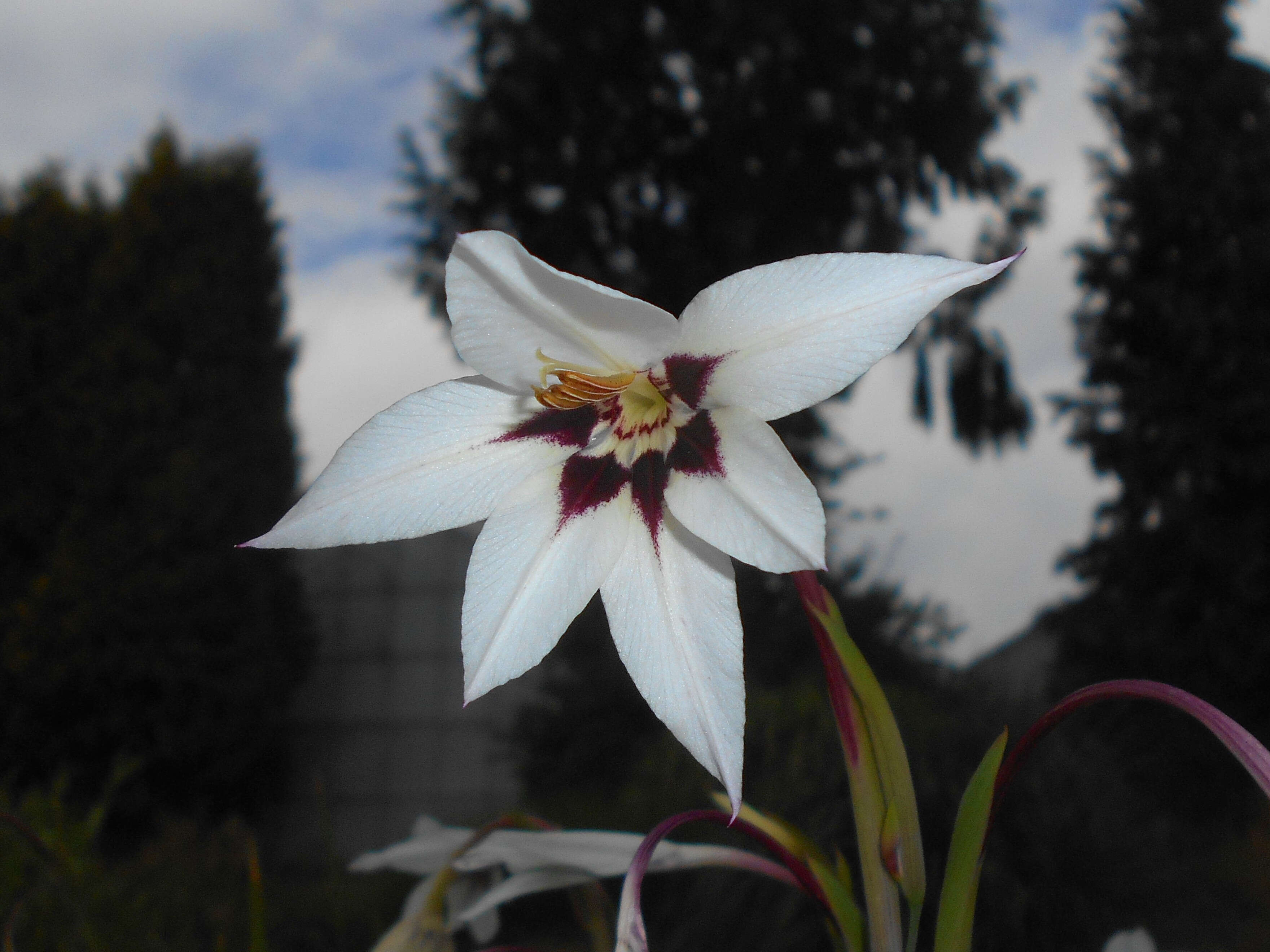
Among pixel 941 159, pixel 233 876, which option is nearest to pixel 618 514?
pixel 233 876

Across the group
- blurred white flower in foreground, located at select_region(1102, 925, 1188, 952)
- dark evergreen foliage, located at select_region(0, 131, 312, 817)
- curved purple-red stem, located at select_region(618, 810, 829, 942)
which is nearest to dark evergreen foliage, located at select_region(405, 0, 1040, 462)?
dark evergreen foliage, located at select_region(0, 131, 312, 817)

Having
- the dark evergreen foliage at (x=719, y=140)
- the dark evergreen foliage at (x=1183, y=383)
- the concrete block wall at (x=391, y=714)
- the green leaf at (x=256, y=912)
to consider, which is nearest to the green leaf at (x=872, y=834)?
the green leaf at (x=256, y=912)

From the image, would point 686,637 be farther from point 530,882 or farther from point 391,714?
point 391,714

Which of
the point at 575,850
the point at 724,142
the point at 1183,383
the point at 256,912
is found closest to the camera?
the point at 575,850

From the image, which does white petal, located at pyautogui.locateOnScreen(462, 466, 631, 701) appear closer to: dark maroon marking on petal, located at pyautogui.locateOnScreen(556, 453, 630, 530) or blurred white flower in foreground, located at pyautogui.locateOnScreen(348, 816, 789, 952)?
dark maroon marking on petal, located at pyautogui.locateOnScreen(556, 453, 630, 530)

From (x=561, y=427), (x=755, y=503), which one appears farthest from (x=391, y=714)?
(x=755, y=503)

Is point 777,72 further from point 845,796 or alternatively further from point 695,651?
point 695,651

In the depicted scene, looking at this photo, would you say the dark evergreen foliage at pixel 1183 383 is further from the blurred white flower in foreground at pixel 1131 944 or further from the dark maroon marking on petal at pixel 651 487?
the dark maroon marking on petal at pixel 651 487
